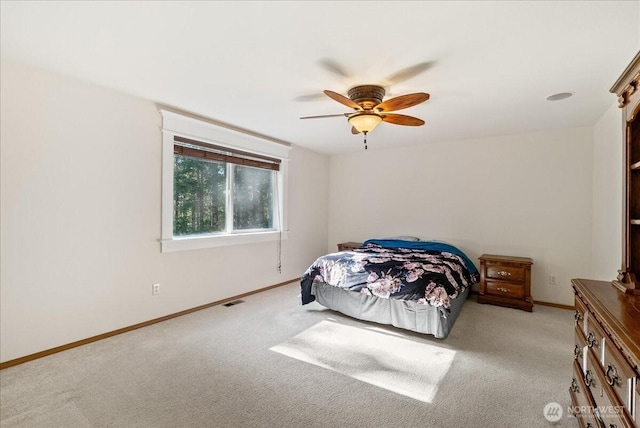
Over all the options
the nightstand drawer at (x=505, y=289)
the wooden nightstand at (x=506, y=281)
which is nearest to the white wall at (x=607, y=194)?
the wooden nightstand at (x=506, y=281)

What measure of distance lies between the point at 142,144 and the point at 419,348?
3334 millimetres

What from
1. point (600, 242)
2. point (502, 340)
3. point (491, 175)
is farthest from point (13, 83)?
point (600, 242)

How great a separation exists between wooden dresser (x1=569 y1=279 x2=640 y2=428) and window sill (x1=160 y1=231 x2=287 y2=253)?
347 cm

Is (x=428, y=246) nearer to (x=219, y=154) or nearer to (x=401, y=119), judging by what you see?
(x=401, y=119)

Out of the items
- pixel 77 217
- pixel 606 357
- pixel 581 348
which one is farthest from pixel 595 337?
pixel 77 217

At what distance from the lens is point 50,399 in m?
1.90

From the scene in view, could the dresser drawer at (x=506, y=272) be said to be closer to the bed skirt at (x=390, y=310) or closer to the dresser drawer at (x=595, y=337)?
the bed skirt at (x=390, y=310)

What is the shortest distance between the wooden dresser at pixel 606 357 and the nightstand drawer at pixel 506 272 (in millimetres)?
2130

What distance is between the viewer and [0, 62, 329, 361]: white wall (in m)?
2.33

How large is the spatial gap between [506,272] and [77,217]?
4680 millimetres

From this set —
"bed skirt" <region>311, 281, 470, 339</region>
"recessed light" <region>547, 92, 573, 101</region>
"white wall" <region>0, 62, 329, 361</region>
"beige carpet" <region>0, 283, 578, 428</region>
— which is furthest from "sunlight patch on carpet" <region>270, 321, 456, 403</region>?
"recessed light" <region>547, 92, 573, 101</region>

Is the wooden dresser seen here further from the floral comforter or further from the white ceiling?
the white ceiling

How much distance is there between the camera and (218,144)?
12.4ft

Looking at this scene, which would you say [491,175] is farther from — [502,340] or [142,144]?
[142,144]
